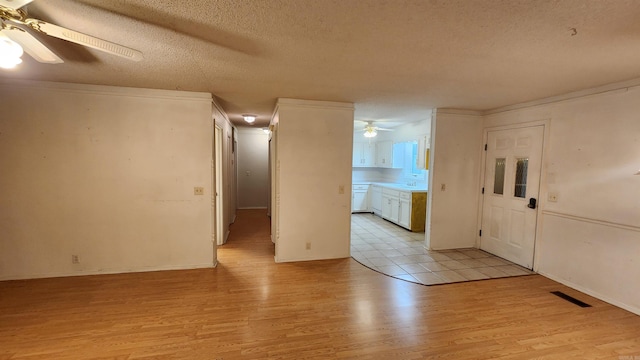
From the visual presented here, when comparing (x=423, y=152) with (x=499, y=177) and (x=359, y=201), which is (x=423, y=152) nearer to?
(x=499, y=177)

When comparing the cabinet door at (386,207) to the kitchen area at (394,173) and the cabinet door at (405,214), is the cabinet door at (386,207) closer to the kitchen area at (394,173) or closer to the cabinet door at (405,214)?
the kitchen area at (394,173)

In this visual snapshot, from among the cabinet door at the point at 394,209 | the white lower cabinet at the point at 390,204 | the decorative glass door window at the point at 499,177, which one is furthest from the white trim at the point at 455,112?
the cabinet door at the point at 394,209

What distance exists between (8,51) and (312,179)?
9.71ft

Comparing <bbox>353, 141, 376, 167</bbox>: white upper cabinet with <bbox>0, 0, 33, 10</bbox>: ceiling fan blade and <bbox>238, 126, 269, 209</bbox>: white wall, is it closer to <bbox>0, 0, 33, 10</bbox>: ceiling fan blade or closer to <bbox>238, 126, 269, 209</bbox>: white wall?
<bbox>238, 126, 269, 209</bbox>: white wall

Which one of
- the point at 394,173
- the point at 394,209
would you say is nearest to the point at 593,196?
the point at 394,209

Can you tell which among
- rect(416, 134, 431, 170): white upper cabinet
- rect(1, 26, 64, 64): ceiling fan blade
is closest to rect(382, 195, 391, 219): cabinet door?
rect(416, 134, 431, 170): white upper cabinet

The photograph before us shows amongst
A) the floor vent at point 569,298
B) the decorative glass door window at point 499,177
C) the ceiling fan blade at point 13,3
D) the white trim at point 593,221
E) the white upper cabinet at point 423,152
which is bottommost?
the floor vent at point 569,298

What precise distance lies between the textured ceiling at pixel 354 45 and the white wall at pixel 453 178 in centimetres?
104

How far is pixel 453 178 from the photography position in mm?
4367

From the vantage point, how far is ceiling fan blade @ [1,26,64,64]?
146 centimetres

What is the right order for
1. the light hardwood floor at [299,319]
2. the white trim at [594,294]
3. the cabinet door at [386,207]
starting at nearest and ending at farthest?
1. the light hardwood floor at [299,319]
2. the white trim at [594,294]
3. the cabinet door at [386,207]

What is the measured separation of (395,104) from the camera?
3938 millimetres

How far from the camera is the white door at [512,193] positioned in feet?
11.9

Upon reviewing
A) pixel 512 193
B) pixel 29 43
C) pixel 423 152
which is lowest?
pixel 512 193
